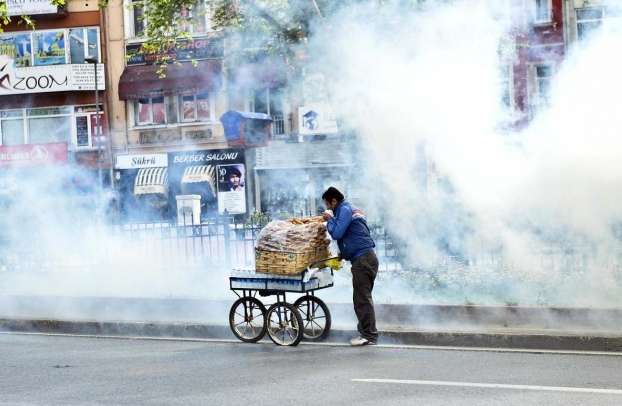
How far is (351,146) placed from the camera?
522 inches

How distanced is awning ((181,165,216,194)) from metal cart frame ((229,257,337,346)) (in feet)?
65.1

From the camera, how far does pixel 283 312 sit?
31.2 feet

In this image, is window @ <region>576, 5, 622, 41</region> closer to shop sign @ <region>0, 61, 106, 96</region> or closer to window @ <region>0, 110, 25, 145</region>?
shop sign @ <region>0, 61, 106, 96</region>

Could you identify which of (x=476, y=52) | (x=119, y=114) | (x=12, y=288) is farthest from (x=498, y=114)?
(x=119, y=114)

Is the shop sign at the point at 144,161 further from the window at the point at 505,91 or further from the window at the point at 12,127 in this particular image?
the window at the point at 505,91

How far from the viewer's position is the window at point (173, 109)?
30734 millimetres

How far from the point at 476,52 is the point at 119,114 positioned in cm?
2055

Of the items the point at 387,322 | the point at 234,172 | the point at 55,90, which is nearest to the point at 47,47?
the point at 55,90

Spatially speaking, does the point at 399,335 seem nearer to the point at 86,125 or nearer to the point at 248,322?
the point at 248,322

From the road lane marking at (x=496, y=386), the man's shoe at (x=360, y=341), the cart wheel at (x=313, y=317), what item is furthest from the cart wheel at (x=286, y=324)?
the road lane marking at (x=496, y=386)

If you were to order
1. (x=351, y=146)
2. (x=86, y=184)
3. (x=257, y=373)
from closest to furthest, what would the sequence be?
(x=257, y=373), (x=351, y=146), (x=86, y=184)

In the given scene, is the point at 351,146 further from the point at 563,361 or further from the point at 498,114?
the point at 563,361

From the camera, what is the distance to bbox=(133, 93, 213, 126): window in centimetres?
3073

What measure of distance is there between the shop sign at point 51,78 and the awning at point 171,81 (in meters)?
1.24
